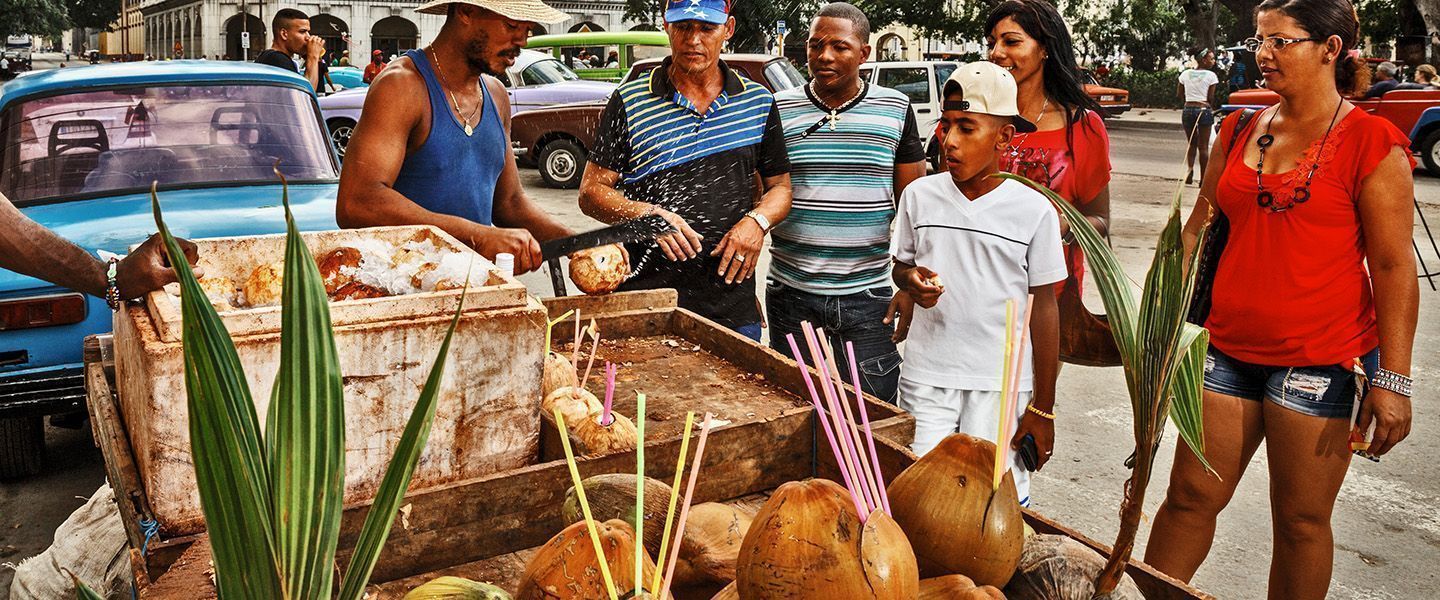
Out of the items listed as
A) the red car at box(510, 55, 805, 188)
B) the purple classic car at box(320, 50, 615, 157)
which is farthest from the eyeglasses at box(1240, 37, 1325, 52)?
the purple classic car at box(320, 50, 615, 157)

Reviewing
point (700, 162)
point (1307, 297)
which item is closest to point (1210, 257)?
point (1307, 297)

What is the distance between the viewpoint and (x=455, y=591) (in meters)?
1.38

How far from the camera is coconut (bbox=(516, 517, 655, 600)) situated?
1.37 metres

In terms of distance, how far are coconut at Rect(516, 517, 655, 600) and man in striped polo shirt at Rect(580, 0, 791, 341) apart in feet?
7.24

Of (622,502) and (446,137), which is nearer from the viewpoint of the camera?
(622,502)

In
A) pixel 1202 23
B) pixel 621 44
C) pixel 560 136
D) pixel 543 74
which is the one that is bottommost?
pixel 560 136

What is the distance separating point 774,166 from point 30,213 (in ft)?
11.4

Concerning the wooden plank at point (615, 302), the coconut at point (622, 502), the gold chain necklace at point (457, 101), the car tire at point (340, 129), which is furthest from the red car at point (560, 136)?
the coconut at point (622, 502)

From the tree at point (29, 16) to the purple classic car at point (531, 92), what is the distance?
47096 millimetres

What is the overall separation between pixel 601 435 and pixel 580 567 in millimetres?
953

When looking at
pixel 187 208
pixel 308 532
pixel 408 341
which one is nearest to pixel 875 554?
pixel 308 532

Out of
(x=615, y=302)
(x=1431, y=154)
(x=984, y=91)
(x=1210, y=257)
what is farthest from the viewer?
(x=1431, y=154)

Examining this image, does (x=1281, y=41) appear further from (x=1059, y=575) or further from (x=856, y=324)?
(x=1059, y=575)

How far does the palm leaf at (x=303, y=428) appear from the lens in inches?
36.2
